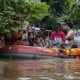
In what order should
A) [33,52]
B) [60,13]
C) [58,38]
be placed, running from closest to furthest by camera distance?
[33,52] → [58,38] → [60,13]

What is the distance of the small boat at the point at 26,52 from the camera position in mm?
16641

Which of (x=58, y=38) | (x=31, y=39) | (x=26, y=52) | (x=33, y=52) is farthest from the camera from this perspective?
(x=31, y=39)

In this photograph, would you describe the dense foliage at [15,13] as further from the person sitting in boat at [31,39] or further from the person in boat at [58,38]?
the person in boat at [58,38]

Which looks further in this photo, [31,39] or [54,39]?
[31,39]

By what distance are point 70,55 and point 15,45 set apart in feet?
7.65

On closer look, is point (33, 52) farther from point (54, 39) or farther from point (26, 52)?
point (54, 39)

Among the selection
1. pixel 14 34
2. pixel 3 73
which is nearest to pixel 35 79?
pixel 3 73

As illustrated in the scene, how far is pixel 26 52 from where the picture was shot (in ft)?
54.6

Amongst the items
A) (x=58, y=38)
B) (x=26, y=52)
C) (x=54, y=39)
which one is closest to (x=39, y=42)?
(x=54, y=39)

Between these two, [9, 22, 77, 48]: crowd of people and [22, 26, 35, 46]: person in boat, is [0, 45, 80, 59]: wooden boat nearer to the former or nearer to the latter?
[9, 22, 77, 48]: crowd of people

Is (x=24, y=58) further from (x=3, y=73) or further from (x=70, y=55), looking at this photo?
(x=3, y=73)

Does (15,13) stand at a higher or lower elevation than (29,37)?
higher

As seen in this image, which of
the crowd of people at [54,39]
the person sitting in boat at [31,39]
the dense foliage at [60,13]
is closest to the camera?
the crowd of people at [54,39]

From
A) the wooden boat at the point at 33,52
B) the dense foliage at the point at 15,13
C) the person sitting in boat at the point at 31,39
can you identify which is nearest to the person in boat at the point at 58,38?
the wooden boat at the point at 33,52
